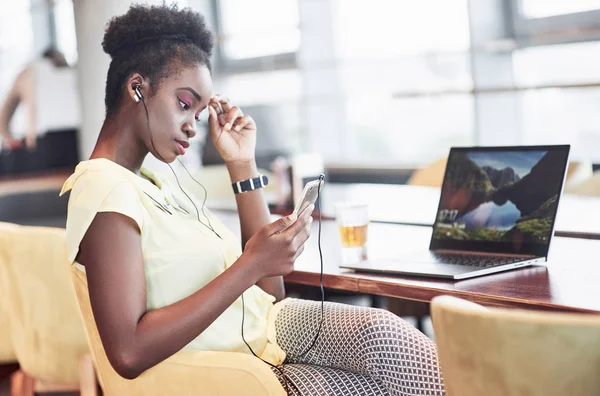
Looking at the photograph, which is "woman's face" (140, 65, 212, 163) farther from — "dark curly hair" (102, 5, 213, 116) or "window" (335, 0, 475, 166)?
"window" (335, 0, 475, 166)

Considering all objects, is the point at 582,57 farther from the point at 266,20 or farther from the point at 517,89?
the point at 266,20

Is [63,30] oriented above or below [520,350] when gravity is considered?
above

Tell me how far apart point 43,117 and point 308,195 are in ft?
18.0

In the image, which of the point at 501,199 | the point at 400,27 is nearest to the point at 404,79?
the point at 400,27

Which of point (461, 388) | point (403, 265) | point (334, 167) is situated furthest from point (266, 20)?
point (461, 388)

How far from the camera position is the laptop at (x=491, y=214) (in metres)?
1.83

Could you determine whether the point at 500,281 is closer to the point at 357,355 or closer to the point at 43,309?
the point at 357,355

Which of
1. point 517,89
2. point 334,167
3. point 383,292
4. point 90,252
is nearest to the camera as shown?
point 90,252

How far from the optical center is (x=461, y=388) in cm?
127

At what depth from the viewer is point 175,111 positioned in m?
1.81

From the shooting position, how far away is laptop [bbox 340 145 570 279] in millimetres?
1835

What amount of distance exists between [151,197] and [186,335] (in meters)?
0.32

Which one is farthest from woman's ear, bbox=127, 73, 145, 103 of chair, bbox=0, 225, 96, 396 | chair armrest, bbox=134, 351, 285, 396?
chair, bbox=0, 225, 96, 396

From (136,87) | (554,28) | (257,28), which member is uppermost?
(257,28)
